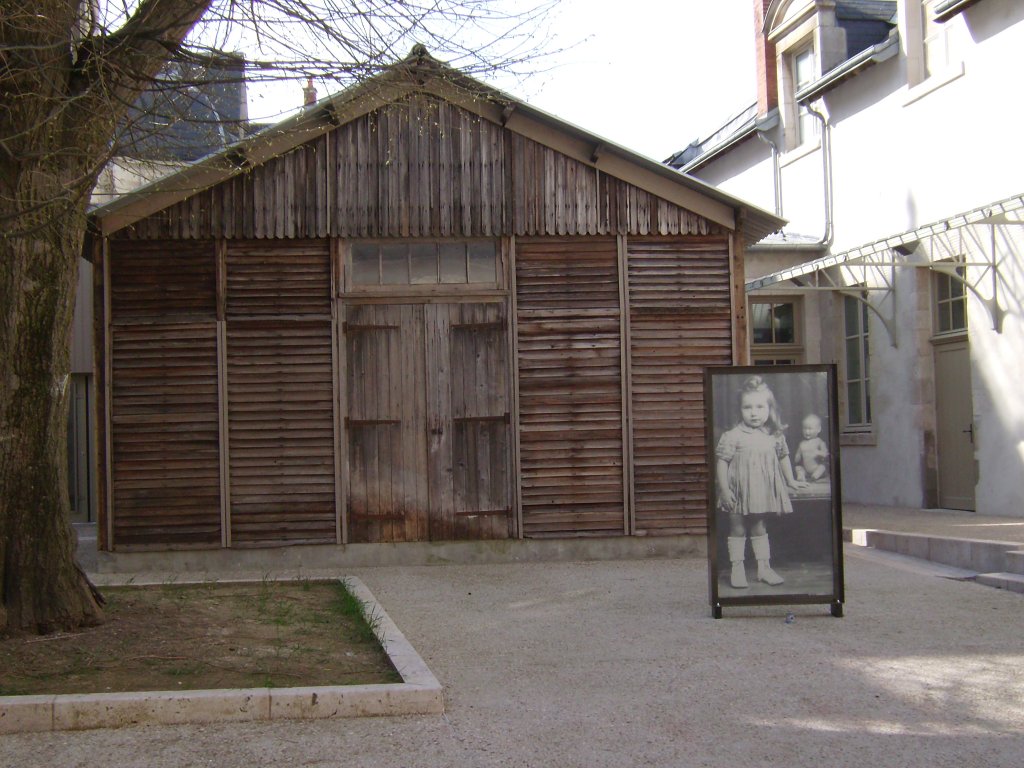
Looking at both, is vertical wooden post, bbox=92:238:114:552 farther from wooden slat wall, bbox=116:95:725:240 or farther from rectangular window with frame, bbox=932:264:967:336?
rectangular window with frame, bbox=932:264:967:336

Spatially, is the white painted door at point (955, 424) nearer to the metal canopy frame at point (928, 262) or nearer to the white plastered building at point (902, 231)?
the white plastered building at point (902, 231)

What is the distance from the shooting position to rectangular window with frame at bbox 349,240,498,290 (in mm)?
13047

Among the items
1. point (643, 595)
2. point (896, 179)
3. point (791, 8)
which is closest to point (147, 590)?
point (643, 595)

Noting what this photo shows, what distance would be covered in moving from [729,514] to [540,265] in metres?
4.75

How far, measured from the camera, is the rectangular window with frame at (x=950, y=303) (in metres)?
17.0

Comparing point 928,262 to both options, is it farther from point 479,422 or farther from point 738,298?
point 479,422

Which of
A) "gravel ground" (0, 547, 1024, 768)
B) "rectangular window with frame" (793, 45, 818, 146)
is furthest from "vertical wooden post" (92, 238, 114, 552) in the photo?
"rectangular window with frame" (793, 45, 818, 146)

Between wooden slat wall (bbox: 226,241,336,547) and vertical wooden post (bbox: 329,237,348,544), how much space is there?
50 millimetres

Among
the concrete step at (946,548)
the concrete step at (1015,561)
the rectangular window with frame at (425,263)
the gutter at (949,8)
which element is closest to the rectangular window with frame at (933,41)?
the gutter at (949,8)

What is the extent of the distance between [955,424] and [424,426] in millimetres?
8405

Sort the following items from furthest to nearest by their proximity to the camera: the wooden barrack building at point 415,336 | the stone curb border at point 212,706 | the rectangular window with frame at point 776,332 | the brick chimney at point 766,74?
the brick chimney at point 766,74
the rectangular window with frame at point 776,332
the wooden barrack building at point 415,336
the stone curb border at point 212,706

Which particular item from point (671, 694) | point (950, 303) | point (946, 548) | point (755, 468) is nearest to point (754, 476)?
point (755, 468)

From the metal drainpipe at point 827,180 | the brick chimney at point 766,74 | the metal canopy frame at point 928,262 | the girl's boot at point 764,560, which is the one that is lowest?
the girl's boot at point 764,560

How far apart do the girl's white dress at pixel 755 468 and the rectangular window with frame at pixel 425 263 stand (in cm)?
462
